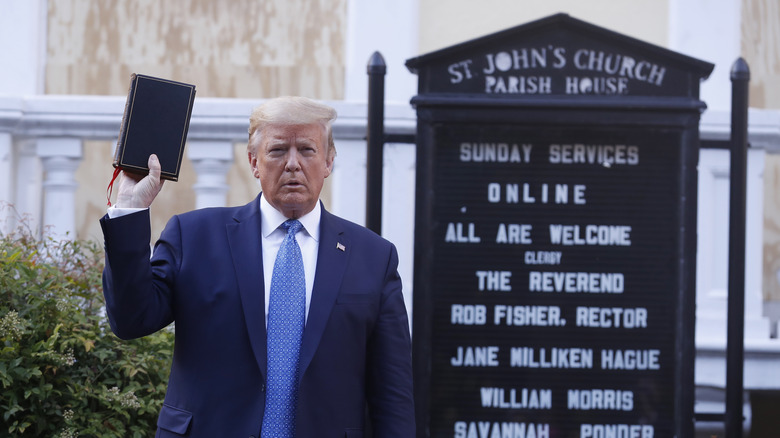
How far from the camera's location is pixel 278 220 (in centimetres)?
281

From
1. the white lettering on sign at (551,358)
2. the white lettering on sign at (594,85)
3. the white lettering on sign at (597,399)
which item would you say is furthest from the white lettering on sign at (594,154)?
the white lettering on sign at (597,399)

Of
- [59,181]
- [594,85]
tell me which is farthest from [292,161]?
[59,181]

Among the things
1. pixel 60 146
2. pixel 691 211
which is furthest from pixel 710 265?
pixel 60 146

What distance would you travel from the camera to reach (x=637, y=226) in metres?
3.94

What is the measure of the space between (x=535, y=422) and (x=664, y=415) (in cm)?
47

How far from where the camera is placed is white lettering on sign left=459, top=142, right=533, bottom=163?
3918mm

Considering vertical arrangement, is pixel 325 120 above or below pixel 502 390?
above

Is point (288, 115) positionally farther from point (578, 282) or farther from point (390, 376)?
point (578, 282)

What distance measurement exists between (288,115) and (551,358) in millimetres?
1640

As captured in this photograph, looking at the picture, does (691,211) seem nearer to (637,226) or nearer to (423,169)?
(637,226)

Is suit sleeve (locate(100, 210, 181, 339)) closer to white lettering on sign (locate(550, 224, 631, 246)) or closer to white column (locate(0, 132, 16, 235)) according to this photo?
white lettering on sign (locate(550, 224, 631, 246))

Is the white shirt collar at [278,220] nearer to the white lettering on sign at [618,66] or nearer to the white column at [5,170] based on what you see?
the white lettering on sign at [618,66]

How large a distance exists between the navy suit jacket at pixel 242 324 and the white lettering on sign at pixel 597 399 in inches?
49.2

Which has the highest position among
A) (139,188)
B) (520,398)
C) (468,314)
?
(139,188)
